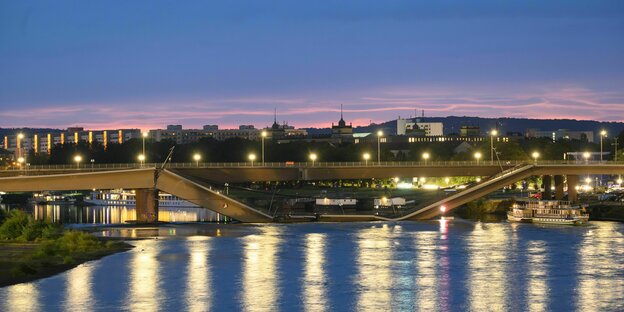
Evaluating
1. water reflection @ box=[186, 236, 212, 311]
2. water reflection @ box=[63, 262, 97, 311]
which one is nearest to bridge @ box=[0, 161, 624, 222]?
water reflection @ box=[186, 236, 212, 311]

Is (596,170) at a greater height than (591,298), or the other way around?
(596,170)

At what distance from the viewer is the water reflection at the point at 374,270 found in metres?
69.9

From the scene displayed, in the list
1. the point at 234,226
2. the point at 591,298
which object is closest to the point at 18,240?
the point at 234,226

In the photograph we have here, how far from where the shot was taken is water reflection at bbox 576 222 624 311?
6988 cm

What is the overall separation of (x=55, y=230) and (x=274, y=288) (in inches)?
1705

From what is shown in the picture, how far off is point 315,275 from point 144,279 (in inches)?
468

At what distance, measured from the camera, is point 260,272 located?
3287 inches

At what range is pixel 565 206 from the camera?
Result: 131 meters

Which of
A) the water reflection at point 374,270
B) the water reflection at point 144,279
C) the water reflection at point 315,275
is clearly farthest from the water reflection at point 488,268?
the water reflection at point 144,279

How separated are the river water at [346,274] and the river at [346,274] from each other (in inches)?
3.1

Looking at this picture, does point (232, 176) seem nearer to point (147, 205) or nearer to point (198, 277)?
point (147, 205)

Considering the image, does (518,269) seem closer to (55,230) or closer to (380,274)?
(380,274)

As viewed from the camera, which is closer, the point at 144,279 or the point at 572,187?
the point at 144,279

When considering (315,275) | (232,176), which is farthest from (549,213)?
(315,275)
